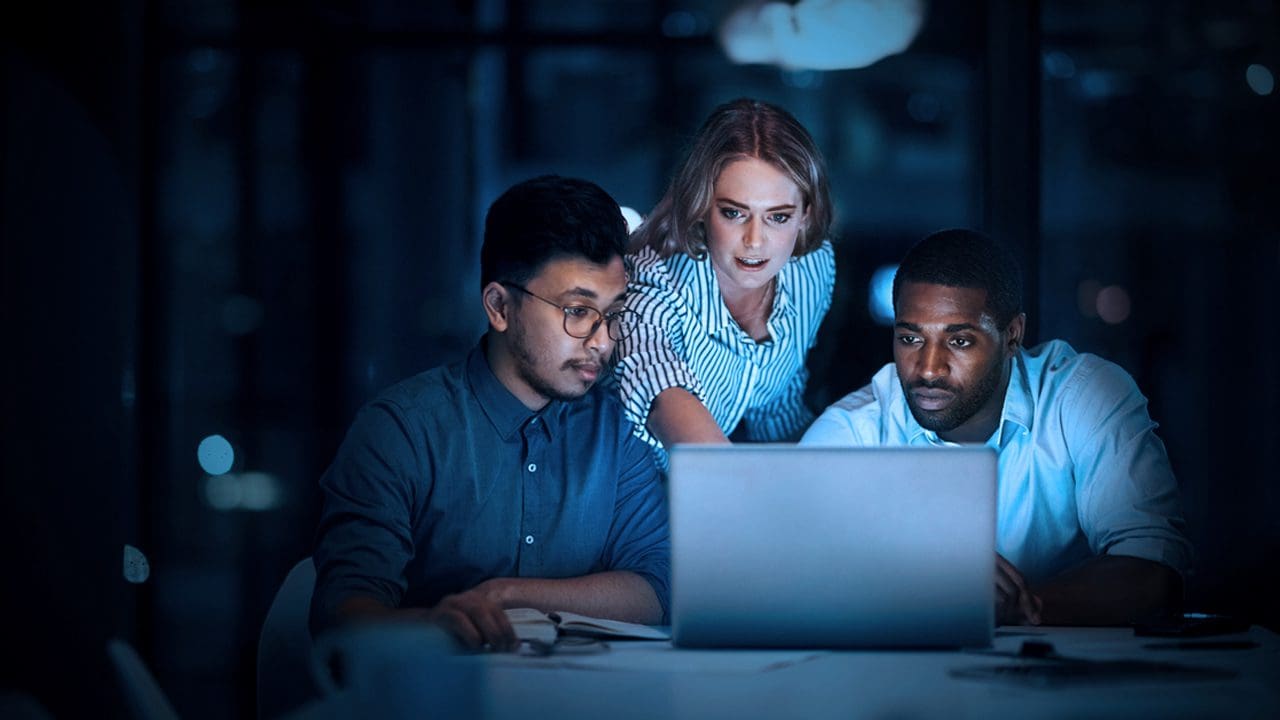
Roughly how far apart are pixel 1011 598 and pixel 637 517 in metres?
0.88

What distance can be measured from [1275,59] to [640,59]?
89.0 inches

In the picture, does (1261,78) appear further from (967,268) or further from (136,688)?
(136,688)

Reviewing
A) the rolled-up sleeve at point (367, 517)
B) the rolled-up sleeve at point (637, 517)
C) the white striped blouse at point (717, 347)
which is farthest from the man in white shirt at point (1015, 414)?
the rolled-up sleeve at point (367, 517)

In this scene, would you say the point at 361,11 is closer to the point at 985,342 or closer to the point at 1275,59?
the point at 985,342

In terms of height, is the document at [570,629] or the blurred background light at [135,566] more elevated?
the document at [570,629]

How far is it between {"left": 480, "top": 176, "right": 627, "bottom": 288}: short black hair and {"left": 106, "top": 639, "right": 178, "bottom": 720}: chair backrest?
1.34 metres

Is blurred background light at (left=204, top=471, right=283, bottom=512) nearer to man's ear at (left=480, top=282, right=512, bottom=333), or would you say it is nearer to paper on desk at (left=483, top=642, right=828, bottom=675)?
man's ear at (left=480, top=282, right=512, bottom=333)

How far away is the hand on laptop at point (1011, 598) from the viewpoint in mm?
2145

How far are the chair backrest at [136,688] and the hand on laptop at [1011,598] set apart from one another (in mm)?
1393

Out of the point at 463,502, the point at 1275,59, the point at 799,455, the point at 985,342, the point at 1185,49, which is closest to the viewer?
the point at 799,455

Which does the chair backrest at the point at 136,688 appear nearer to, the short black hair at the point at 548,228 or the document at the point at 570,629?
the document at the point at 570,629

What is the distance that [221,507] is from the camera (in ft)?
11.5

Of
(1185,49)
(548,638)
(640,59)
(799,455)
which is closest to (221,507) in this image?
(640,59)

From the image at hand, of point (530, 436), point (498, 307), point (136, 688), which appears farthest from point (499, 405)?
point (136, 688)
